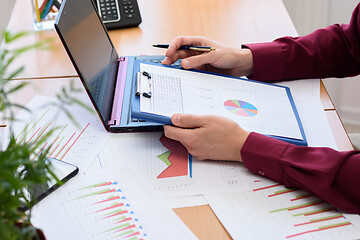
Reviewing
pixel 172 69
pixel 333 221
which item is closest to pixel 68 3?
pixel 172 69

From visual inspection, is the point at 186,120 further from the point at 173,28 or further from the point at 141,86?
the point at 173,28

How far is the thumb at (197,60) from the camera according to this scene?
1.04 meters

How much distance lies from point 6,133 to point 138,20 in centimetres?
59

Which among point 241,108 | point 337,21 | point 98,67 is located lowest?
point 337,21

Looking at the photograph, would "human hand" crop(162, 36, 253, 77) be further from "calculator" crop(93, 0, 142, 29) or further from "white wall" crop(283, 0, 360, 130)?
"white wall" crop(283, 0, 360, 130)

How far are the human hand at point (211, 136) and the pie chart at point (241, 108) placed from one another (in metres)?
0.07

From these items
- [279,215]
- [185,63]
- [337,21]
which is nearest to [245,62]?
[185,63]

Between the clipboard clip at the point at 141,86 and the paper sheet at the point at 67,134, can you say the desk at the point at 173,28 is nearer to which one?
the paper sheet at the point at 67,134

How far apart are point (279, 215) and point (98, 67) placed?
1.70ft

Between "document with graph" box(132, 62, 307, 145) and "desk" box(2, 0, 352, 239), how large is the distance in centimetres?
15

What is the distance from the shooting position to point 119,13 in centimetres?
136

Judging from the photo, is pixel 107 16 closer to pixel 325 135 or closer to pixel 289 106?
pixel 289 106

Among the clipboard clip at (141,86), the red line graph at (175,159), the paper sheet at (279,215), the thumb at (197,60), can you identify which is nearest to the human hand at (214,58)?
the thumb at (197,60)

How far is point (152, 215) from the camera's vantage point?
0.76 meters
